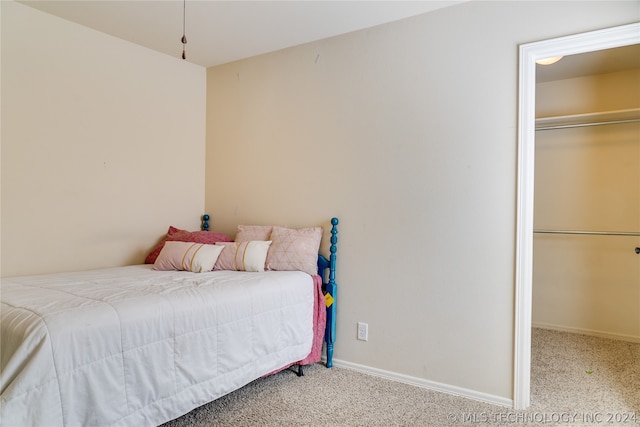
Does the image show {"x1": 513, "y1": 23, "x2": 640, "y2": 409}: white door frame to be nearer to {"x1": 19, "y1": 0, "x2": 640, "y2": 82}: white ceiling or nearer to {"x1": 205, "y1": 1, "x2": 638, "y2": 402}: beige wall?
{"x1": 205, "y1": 1, "x2": 638, "y2": 402}: beige wall

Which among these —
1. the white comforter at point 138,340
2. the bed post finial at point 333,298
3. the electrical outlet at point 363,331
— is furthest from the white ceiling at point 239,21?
the electrical outlet at point 363,331

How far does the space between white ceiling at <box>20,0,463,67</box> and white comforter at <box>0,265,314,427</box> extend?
1742 mm

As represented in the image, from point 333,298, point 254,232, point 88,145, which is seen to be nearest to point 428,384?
Result: point 333,298

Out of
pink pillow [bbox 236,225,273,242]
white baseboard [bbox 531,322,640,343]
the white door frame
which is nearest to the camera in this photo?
the white door frame

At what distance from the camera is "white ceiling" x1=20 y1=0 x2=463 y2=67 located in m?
2.59

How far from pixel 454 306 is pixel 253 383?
139 cm

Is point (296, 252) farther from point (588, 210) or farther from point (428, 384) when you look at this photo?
point (588, 210)

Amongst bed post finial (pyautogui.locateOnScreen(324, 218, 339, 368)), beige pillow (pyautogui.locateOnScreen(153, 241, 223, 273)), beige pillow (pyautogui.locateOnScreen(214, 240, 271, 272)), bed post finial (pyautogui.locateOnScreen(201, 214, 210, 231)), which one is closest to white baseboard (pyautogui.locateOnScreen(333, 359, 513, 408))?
bed post finial (pyautogui.locateOnScreen(324, 218, 339, 368))

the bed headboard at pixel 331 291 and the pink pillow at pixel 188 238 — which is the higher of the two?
the pink pillow at pixel 188 238

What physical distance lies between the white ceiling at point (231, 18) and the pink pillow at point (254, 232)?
1.46m

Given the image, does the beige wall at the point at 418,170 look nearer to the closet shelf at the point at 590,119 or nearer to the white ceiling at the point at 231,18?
the white ceiling at the point at 231,18

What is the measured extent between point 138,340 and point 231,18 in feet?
7.08

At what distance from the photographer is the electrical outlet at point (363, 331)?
2867 mm

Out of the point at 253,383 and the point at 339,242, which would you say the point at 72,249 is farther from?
the point at 339,242
